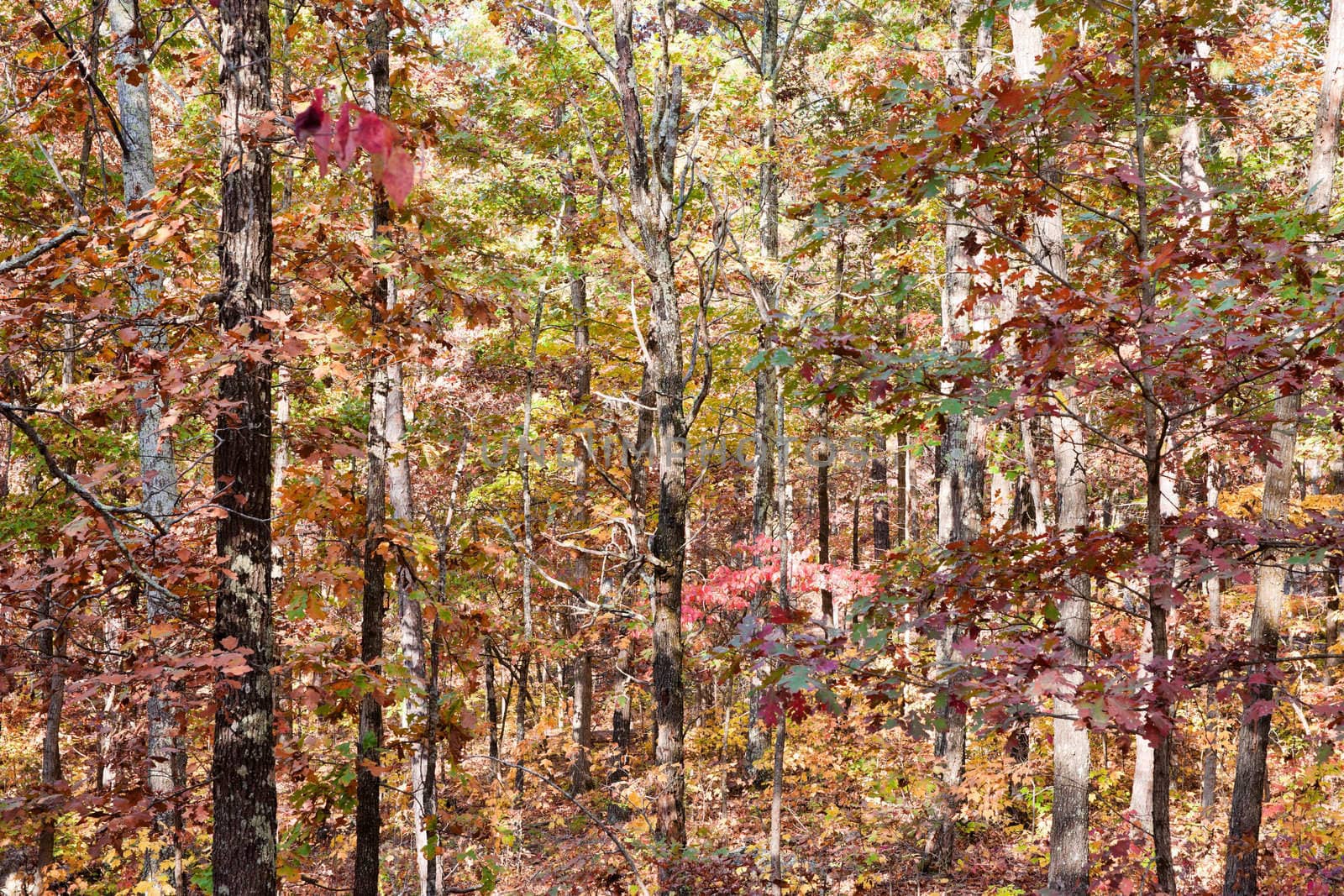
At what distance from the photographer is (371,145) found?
108 cm

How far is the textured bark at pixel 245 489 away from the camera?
386 cm

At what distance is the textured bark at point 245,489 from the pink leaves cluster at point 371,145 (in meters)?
3.08

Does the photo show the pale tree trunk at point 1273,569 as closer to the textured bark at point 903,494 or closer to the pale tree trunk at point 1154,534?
the pale tree trunk at point 1154,534

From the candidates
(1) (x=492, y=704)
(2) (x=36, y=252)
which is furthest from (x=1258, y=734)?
(1) (x=492, y=704)

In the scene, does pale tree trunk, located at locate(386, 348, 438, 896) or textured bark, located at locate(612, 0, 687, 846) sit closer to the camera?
textured bark, located at locate(612, 0, 687, 846)

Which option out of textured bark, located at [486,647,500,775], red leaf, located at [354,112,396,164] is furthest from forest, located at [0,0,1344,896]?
textured bark, located at [486,647,500,775]

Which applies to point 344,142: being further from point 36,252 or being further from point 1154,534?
point 1154,534

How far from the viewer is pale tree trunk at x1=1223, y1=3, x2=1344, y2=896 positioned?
19.4 ft

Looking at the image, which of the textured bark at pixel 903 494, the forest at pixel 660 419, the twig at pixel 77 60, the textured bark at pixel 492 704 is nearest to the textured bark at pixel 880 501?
the textured bark at pixel 903 494

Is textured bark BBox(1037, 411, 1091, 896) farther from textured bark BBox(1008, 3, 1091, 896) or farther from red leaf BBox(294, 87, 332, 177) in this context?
red leaf BBox(294, 87, 332, 177)

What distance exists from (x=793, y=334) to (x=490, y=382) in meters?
10.1

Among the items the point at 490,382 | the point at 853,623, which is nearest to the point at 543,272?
the point at 490,382

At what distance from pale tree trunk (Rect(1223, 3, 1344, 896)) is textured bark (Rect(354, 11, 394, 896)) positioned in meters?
6.49

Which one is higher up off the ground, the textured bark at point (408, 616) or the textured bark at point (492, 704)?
the textured bark at point (408, 616)
